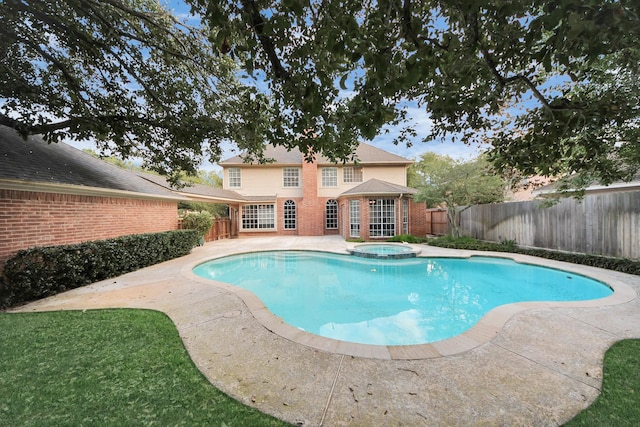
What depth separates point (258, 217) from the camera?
66.7ft

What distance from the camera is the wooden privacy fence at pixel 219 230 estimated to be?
57.7 feet

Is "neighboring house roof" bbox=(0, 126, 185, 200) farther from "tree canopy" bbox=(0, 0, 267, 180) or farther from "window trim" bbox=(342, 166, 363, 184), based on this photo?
"window trim" bbox=(342, 166, 363, 184)

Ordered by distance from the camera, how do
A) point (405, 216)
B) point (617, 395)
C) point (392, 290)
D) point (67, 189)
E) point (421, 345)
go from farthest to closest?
point (405, 216) < point (392, 290) < point (67, 189) < point (421, 345) < point (617, 395)

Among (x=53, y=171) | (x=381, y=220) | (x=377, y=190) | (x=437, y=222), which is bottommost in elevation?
(x=437, y=222)

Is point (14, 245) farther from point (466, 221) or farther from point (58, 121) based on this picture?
point (466, 221)

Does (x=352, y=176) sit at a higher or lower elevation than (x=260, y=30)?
higher

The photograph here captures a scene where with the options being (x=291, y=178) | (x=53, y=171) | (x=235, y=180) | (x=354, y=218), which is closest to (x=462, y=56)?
(x=53, y=171)

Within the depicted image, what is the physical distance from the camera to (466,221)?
15148 mm

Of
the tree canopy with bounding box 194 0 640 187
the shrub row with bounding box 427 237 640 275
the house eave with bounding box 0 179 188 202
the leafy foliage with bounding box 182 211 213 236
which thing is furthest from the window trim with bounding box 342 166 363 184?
the tree canopy with bounding box 194 0 640 187

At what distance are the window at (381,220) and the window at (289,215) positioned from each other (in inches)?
274

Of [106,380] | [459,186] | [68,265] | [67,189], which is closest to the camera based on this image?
[106,380]

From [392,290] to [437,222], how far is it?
12.1 metres

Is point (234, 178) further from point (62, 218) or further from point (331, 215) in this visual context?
point (62, 218)

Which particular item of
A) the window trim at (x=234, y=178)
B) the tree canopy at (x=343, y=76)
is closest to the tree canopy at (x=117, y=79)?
the tree canopy at (x=343, y=76)
